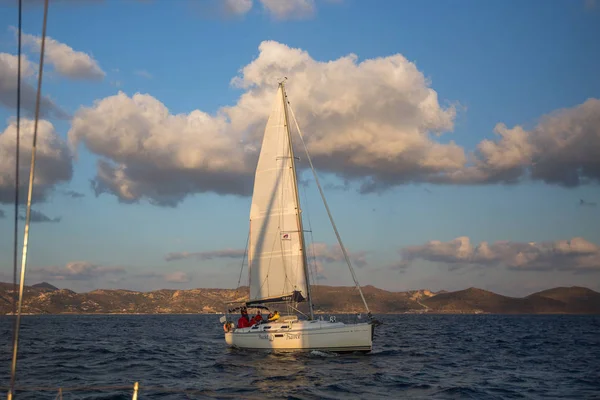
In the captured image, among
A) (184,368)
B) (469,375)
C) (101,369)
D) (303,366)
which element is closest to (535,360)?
(469,375)

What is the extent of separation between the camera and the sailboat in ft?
127

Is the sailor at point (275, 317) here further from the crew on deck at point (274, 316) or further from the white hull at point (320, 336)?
the white hull at point (320, 336)

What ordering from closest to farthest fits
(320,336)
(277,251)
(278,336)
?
(320,336)
(278,336)
(277,251)

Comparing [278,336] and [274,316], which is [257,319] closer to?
[274,316]

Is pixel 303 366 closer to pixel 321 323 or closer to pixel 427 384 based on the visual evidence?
pixel 321 323

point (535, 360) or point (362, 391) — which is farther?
point (535, 360)

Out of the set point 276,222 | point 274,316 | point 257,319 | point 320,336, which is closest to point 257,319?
point 257,319

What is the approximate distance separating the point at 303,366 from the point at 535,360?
18.1m

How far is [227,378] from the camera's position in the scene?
3000cm

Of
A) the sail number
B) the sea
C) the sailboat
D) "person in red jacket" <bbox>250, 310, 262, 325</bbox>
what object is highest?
the sailboat

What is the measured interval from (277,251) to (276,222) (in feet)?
7.00

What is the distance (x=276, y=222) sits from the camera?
1652 inches

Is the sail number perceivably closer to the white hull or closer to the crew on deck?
the white hull

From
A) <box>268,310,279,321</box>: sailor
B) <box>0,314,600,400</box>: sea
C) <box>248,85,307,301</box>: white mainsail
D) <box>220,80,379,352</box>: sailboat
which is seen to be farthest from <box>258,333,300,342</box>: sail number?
<box>248,85,307,301</box>: white mainsail
